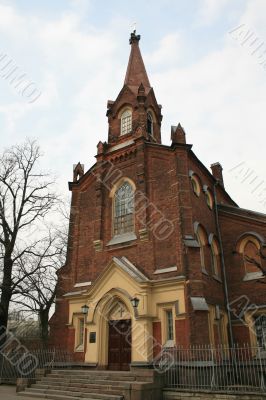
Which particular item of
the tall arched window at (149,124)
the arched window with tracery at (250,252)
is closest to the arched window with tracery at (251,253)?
the arched window with tracery at (250,252)

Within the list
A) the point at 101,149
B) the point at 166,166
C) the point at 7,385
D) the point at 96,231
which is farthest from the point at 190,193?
the point at 7,385

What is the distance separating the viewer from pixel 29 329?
4244 centimetres

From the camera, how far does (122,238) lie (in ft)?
63.9

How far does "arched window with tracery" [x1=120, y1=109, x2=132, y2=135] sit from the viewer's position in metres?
24.2

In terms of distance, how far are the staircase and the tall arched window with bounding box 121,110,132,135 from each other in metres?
15.1

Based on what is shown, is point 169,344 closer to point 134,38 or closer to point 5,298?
point 5,298

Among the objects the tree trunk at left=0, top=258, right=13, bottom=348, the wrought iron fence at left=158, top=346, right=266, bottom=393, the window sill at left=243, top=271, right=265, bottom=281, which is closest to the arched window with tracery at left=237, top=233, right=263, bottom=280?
the window sill at left=243, top=271, right=265, bottom=281

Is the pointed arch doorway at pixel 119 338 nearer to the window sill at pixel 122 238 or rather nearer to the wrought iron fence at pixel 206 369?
the wrought iron fence at pixel 206 369

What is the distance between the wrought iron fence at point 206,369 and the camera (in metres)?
13.6

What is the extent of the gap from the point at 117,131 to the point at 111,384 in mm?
16069

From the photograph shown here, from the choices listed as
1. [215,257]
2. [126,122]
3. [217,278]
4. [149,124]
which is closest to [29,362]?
[217,278]

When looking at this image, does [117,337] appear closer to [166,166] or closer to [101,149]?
[166,166]

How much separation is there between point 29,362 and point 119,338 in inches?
213

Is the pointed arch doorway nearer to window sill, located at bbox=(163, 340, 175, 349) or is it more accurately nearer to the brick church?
the brick church
